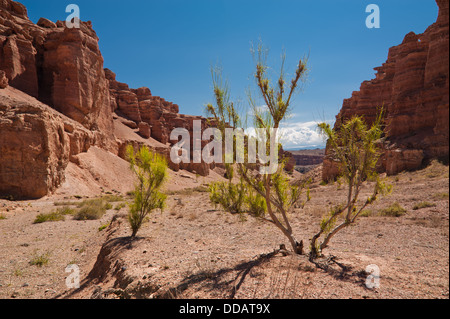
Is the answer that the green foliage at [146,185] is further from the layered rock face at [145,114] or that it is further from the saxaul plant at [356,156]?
the layered rock face at [145,114]

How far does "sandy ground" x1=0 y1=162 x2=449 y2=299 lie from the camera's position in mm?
4125

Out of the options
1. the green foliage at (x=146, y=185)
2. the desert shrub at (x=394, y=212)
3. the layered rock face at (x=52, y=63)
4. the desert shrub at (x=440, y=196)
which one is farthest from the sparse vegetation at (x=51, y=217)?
the layered rock face at (x=52, y=63)

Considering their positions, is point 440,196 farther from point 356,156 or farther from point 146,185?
point 146,185

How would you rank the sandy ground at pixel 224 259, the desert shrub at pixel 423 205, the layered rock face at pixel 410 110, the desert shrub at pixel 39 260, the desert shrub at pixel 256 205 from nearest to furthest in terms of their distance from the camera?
the sandy ground at pixel 224 259 < the desert shrub at pixel 256 205 < the desert shrub at pixel 39 260 < the desert shrub at pixel 423 205 < the layered rock face at pixel 410 110

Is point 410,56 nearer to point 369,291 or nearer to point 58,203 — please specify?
point 369,291

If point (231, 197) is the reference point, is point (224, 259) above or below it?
below

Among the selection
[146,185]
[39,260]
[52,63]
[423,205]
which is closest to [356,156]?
[146,185]

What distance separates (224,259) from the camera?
5906 mm

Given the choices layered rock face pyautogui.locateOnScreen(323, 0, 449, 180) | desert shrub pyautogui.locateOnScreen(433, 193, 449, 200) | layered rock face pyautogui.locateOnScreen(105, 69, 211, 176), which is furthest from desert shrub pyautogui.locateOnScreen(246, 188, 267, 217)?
layered rock face pyautogui.locateOnScreen(105, 69, 211, 176)

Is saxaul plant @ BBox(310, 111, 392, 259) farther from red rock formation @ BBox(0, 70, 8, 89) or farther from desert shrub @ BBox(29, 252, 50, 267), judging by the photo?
red rock formation @ BBox(0, 70, 8, 89)

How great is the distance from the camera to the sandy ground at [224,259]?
4125 mm
